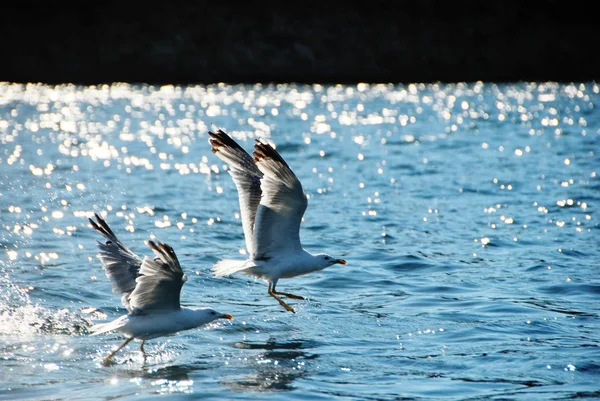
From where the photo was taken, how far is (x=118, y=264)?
878cm

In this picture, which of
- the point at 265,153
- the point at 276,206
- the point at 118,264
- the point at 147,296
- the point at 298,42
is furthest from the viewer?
the point at 298,42

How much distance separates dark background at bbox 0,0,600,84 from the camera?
222 feet

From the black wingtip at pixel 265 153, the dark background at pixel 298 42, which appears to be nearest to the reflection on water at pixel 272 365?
the black wingtip at pixel 265 153

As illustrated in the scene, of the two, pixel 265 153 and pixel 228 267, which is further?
pixel 228 267

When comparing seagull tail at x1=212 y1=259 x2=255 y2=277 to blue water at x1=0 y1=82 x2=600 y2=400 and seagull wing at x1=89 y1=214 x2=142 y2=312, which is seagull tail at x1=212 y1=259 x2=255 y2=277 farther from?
seagull wing at x1=89 y1=214 x2=142 y2=312

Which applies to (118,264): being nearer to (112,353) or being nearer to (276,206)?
(112,353)

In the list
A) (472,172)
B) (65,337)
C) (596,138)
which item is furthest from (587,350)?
(596,138)

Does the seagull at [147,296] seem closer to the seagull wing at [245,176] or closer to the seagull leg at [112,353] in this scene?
the seagull leg at [112,353]

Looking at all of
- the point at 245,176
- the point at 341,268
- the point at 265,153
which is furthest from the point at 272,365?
the point at 341,268

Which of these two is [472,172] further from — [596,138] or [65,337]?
[65,337]

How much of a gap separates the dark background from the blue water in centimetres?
3630

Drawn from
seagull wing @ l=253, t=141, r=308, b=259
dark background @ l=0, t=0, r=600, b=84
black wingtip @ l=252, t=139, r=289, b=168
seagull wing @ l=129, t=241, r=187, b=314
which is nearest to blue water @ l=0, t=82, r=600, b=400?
seagull wing @ l=129, t=241, r=187, b=314

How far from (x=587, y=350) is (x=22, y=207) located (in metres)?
12.1

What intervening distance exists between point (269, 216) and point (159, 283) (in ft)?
6.26
